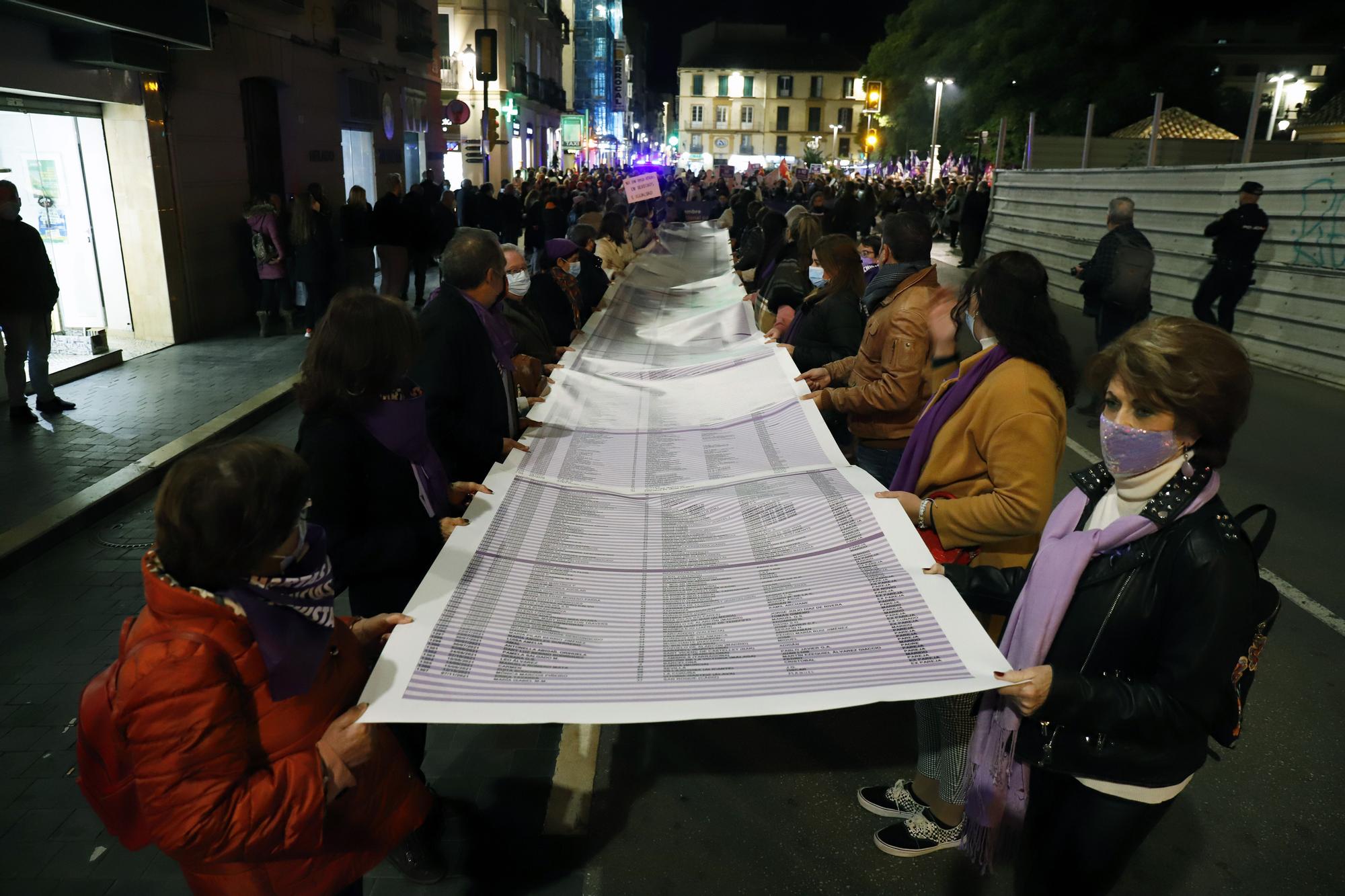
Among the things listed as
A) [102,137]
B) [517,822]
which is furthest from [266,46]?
[517,822]

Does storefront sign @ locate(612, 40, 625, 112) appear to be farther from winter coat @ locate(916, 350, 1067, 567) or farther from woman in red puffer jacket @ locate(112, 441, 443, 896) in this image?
woman in red puffer jacket @ locate(112, 441, 443, 896)

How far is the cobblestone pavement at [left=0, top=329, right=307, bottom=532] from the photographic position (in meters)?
6.59

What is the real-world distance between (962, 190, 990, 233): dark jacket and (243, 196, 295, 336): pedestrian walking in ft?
52.1

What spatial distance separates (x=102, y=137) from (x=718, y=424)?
410 inches

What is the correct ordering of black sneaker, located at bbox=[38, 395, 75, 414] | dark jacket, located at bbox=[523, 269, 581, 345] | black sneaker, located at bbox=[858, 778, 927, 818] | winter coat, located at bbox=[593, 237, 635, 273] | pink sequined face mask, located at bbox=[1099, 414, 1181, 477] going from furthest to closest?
winter coat, located at bbox=[593, 237, 635, 273], black sneaker, located at bbox=[38, 395, 75, 414], dark jacket, located at bbox=[523, 269, 581, 345], black sneaker, located at bbox=[858, 778, 927, 818], pink sequined face mask, located at bbox=[1099, 414, 1181, 477]

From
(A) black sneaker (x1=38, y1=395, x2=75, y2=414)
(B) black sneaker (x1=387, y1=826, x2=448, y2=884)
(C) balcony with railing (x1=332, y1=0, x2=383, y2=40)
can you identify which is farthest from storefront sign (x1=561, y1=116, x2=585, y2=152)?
(B) black sneaker (x1=387, y1=826, x2=448, y2=884)

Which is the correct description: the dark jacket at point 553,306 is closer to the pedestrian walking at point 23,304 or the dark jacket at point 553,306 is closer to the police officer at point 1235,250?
the pedestrian walking at point 23,304

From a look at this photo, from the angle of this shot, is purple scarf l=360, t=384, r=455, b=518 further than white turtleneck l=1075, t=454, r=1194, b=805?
Yes

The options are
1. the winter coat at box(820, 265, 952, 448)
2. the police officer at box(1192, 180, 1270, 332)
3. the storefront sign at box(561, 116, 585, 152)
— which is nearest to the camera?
the winter coat at box(820, 265, 952, 448)

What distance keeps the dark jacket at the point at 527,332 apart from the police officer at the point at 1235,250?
1003cm

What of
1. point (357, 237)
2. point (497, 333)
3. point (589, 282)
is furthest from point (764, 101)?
point (497, 333)

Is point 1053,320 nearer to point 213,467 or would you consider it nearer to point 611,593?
point 611,593

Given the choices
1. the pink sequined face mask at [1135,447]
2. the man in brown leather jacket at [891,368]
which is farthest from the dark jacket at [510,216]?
the pink sequined face mask at [1135,447]

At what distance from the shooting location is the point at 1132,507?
213cm
